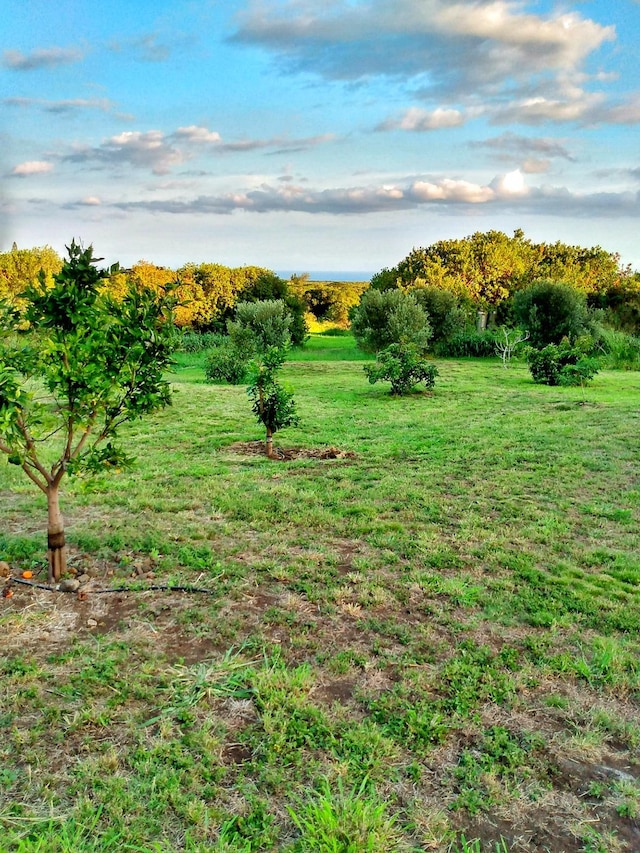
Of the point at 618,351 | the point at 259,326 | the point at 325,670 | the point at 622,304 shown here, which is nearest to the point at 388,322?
the point at 259,326

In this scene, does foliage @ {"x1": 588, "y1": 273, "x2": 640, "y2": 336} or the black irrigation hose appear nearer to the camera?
the black irrigation hose

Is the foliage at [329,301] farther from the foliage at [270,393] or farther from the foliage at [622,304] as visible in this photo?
the foliage at [270,393]

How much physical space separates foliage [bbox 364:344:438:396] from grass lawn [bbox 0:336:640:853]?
823 centimetres

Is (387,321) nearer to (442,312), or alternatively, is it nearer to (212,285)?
(442,312)

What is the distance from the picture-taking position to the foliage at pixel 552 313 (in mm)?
26297

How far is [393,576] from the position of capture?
432cm

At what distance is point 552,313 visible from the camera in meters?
26.7

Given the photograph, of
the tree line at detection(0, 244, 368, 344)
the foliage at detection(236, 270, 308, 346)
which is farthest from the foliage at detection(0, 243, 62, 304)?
the foliage at detection(236, 270, 308, 346)

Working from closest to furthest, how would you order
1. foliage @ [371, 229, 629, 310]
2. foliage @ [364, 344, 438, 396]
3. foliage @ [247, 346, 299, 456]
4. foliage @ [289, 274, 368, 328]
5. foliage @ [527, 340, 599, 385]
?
foliage @ [247, 346, 299, 456] < foliage @ [364, 344, 438, 396] < foliage @ [527, 340, 599, 385] < foliage @ [371, 229, 629, 310] < foliage @ [289, 274, 368, 328]

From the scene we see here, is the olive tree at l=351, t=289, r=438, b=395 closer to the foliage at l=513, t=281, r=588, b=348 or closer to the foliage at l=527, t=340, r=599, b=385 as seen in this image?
the foliage at l=527, t=340, r=599, b=385

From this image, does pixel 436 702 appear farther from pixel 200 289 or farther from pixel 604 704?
pixel 200 289

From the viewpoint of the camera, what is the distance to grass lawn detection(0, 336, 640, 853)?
2.23 metres

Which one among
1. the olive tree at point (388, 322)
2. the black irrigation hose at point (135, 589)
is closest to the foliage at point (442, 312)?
the olive tree at point (388, 322)

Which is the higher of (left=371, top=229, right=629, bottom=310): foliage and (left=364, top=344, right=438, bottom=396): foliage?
(left=371, top=229, right=629, bottom=310): foliage
